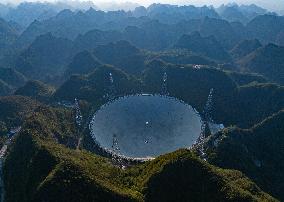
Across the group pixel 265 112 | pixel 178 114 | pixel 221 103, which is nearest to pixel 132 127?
Answer: pixel 178 114

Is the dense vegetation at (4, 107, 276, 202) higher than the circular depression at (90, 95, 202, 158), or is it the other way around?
the dense vegetation at (4, 107, 276, 202)

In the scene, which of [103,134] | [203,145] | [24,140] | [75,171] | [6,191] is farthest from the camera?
[103,134]

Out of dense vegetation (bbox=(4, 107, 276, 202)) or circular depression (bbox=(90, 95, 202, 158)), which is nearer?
dense vegetation (bbox=(4, 107, 276, 202))

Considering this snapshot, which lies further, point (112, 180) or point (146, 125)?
point (146, 125)

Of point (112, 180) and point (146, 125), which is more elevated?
point (112, 180)

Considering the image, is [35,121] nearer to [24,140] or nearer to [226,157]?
[24,140]

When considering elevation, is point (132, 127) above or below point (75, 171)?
below

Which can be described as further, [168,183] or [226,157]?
[226,157]

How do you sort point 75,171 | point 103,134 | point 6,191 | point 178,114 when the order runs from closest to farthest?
point 75,171
point 6,191
point 103,134
point 178,114
